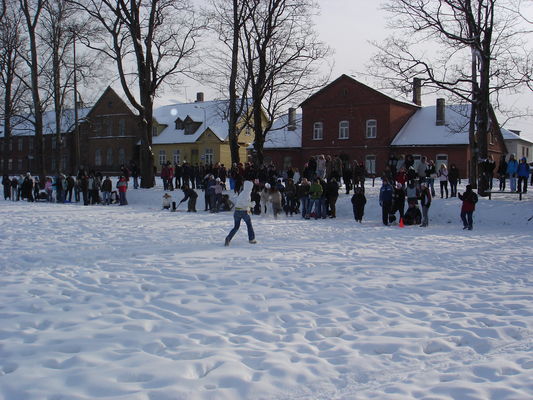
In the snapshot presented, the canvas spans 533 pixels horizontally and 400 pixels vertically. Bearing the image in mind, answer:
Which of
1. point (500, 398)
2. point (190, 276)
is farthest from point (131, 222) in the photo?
point (500, 398)

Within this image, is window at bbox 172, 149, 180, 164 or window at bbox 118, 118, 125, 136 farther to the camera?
window at bbox 118, 118, 125, 136

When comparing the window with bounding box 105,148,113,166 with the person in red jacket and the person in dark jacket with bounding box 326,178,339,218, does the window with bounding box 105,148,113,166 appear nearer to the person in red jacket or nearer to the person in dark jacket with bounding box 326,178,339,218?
the person in red jacket

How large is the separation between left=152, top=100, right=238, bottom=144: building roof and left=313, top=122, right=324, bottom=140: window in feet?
40.6

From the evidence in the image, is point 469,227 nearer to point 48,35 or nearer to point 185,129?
point 48,35

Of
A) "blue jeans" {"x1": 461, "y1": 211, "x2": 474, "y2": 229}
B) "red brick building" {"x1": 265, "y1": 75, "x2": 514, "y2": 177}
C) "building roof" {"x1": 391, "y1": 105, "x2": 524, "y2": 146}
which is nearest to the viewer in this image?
"blue jeans" {"x1": 461, "y1": 211, "x2": 474, "y2": 229}

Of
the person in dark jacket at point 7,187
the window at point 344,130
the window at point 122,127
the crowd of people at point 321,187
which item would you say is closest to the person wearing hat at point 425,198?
the crowd of people at point 321,187

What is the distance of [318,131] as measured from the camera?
51.3 metres

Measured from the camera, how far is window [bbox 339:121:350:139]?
49.9 m

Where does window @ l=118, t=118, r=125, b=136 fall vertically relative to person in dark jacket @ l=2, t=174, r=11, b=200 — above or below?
above

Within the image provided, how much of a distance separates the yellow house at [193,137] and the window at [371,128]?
50.2ft

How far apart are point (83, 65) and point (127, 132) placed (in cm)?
2979

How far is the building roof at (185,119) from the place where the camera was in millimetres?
61062

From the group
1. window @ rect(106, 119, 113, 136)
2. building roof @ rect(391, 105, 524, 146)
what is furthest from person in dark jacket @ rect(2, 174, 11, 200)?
window @ rect(106, 119, 113, 136)

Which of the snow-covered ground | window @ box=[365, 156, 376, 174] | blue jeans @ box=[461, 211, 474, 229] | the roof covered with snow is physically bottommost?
the snow-covered ground
